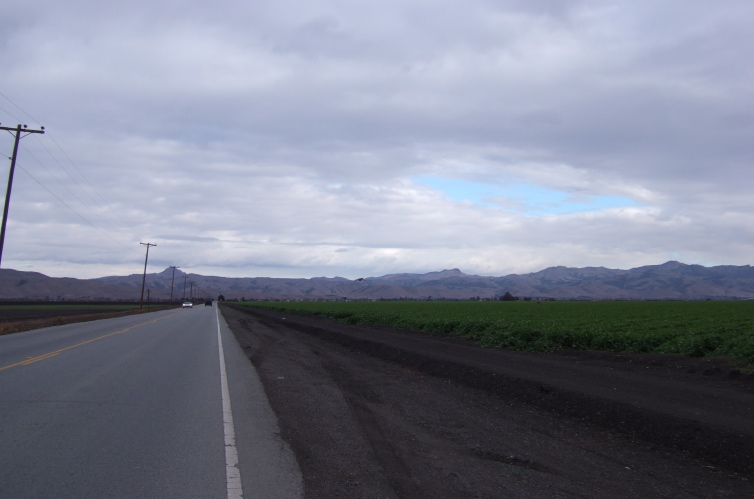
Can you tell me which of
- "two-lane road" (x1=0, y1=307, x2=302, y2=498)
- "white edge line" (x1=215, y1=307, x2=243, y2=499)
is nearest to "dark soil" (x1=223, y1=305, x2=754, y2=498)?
"two-lane road" (x1=0, y1=307, x2=302, y2=498)

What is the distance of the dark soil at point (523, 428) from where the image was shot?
6.14 m

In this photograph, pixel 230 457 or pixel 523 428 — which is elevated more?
pixel 230 457

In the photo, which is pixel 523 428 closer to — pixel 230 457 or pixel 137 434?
pixel 230 457

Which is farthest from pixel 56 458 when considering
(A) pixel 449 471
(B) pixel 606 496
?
(B) pixel 606 496

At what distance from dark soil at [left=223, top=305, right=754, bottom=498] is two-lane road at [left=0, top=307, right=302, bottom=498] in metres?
0.57

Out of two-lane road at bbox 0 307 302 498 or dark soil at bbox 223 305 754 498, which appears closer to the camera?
two-lane road at bbox 0 307 302 498

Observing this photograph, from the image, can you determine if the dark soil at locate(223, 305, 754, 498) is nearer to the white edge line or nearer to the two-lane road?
the two-lane road

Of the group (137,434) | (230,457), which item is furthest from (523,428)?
(137,434)

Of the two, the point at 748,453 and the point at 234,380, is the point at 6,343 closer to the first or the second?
the point at 234,380

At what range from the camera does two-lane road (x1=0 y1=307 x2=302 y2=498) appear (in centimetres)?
557

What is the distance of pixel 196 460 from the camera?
6.41 m

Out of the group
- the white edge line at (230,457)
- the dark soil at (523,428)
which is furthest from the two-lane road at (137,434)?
the dark soil at (523,428)

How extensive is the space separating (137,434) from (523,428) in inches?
229

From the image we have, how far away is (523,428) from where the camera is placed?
9000 millimetres
